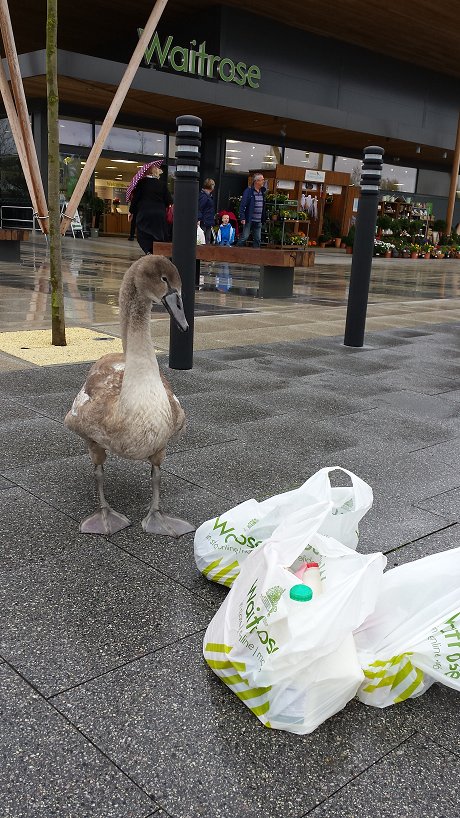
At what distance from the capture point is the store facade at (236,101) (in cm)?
2047

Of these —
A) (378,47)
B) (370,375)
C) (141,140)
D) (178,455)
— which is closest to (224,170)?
(141,140)

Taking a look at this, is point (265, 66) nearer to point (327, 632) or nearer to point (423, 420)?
point (423, 420)

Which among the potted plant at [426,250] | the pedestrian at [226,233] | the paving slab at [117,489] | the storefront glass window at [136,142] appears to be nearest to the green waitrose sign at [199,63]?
the storefront glass window at [136,142]

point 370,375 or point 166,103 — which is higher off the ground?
point 166,103

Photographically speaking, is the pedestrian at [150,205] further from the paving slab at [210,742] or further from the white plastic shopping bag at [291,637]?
the paving slab at [210,742]

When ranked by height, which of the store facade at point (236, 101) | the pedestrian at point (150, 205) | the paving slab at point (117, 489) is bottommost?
the paving slab at point (117, 489)

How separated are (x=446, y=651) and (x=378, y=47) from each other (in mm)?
28604

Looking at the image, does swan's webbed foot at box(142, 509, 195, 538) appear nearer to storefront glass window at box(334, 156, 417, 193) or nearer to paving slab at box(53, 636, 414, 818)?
paving slab at box(53, 636, 414, 818)

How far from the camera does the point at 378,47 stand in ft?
87.0

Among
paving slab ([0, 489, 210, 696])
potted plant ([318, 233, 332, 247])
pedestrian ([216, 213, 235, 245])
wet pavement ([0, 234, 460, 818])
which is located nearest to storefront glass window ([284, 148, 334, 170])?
potted plant ([318, 233, 332, 247])

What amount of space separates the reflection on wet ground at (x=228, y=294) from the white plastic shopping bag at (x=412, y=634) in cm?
572

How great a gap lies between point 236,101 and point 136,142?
6241mm

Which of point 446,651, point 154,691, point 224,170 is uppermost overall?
point 224,170

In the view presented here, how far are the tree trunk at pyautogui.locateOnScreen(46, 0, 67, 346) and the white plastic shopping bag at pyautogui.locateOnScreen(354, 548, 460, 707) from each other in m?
5.10
